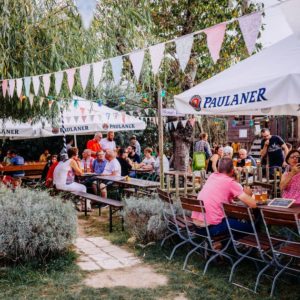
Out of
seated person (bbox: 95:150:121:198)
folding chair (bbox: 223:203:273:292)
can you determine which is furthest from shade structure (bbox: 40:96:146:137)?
folding chair (bbox: 223:203:273:292)

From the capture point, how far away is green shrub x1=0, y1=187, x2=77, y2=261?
4.81 meters

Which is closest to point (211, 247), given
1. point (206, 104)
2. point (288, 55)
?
point (206, 104)

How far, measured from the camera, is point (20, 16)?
7.34m

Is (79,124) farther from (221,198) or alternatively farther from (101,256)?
(221,198)

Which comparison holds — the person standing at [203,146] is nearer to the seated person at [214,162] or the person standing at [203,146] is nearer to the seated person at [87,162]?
the seated person at [214,162]

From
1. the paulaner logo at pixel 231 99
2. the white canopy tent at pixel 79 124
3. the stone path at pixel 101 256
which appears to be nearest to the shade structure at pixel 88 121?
the white canopy tent at pixel 79 124

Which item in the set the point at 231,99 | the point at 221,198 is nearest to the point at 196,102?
the point at 231,99

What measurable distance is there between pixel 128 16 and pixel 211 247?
5.15 meters

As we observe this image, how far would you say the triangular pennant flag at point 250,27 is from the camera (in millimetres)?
4418

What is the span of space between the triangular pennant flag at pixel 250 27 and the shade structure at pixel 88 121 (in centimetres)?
814

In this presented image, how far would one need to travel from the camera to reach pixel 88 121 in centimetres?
1290

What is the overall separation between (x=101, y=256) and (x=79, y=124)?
7500mm

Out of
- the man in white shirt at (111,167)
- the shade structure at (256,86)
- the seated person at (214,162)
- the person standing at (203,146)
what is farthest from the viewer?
the person standing at (203,146)

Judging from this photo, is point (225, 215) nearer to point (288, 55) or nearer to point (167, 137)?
point (288, 55)
